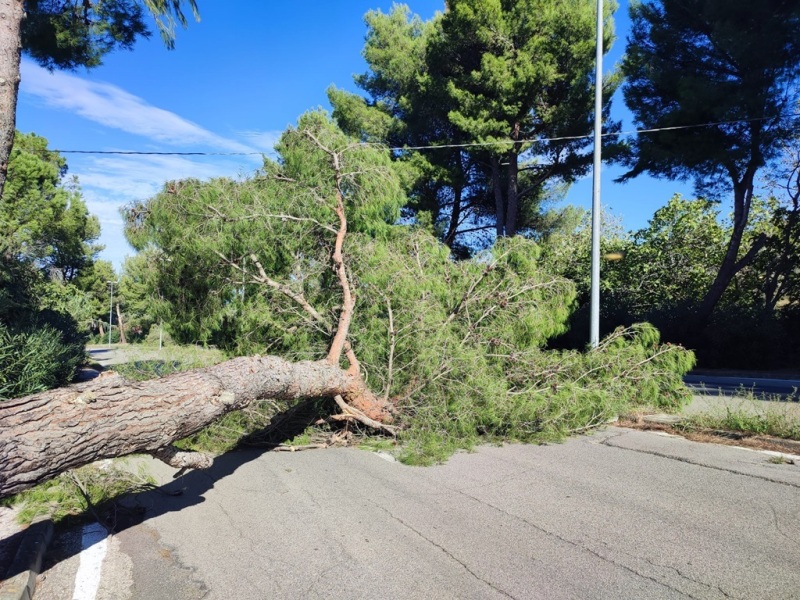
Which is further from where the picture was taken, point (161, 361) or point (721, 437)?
point (161, 361)

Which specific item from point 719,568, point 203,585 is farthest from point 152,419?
point 719,568

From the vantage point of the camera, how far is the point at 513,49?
16578 mm

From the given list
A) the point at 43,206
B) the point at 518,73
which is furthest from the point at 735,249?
the point at 43,206

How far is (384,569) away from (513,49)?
55.0 feet

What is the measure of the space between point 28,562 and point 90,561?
36 cm

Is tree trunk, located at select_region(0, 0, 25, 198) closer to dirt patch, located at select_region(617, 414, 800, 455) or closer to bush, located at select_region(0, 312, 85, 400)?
bush, located at select_region(0, 312, 85, 400)

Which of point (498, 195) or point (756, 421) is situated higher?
point (498, 195)

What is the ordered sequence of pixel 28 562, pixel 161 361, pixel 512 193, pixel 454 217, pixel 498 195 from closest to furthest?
pixel 28 562, pixel 161 361, pixel 512 193, pixel 498 195, pixel 454 217

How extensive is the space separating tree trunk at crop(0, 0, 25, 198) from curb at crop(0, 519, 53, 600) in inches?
121

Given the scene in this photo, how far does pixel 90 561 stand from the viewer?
3562 mm

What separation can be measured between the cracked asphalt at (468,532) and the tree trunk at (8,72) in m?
3.56

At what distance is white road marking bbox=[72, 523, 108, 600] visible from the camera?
3.18 m

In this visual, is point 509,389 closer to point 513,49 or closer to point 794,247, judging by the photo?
point 513,49

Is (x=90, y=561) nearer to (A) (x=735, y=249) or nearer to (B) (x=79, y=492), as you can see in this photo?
(B) (x=79, y=492)
